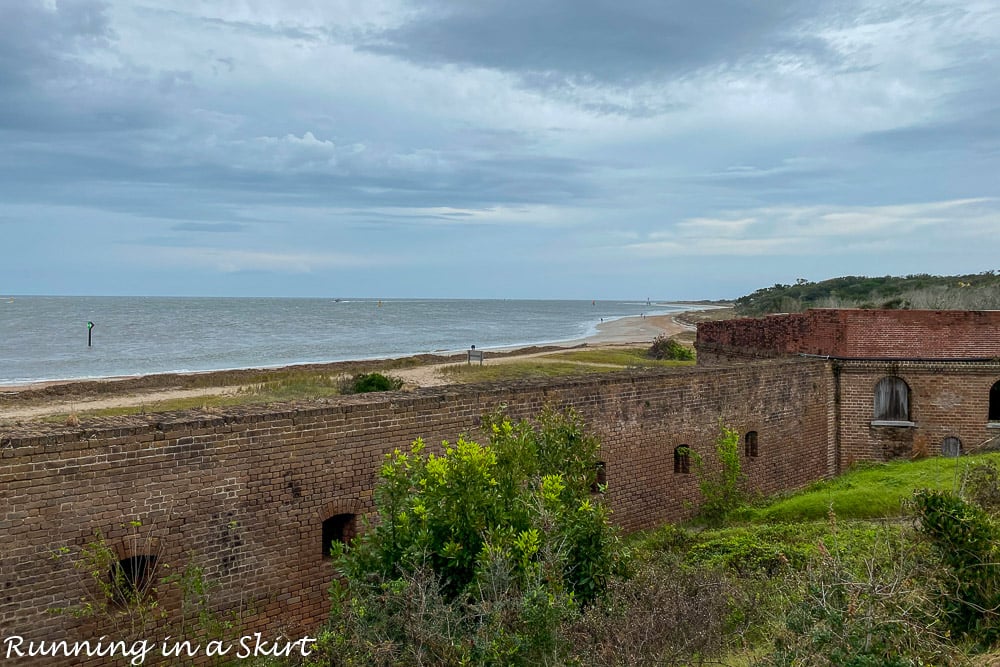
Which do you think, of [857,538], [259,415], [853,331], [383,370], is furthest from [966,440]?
[383,370]

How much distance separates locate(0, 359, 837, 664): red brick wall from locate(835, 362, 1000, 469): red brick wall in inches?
327

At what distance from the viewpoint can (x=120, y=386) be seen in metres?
36.9

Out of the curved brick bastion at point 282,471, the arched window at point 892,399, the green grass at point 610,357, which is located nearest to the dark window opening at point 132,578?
the curved brick bastion at point 282,471

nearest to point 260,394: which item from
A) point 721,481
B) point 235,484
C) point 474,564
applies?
point 721,481

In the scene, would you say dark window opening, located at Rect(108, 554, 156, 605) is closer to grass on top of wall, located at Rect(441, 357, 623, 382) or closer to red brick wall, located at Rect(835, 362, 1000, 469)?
red brick wall, located at Rect(835, 362, 1000, 469)

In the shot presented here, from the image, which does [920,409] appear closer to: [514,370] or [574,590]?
[574,590]

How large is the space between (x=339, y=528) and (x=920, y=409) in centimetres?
1511

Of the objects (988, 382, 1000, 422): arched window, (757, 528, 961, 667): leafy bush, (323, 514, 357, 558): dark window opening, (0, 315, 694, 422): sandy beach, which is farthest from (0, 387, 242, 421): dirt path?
(988, 382, 1000, 422): arched window

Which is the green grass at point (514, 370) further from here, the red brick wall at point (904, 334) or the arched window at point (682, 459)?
the arched window at point (682, 459)

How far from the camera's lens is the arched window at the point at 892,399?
18.2 metres

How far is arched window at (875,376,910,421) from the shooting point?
59.8 ft

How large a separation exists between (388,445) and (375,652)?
187 inches

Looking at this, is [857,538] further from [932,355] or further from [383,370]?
[383,370]

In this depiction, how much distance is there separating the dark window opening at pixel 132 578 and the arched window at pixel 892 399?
55.1ft
